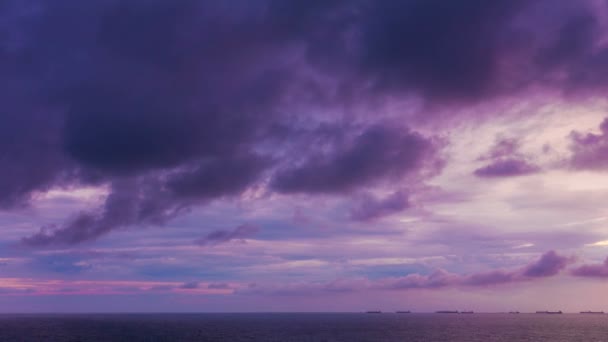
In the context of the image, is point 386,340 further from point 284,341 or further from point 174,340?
point 174,340

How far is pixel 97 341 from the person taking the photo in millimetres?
166750

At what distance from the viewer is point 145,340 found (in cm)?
17300

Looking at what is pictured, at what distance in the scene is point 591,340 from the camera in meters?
191

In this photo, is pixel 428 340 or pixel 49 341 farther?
pixel 428 340

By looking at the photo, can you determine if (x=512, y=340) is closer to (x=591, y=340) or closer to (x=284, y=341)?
(x=591, y=340)

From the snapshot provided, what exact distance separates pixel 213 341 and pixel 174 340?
43.1ft

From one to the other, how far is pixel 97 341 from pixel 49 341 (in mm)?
13501

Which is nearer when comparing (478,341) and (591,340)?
(478,341)

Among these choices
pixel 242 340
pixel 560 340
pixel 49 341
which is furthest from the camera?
pixel 560 340

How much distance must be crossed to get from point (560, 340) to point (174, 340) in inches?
5019

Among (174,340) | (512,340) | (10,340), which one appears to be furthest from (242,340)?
(512,340)

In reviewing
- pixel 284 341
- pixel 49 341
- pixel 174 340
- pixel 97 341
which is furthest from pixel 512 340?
pixel 49 341

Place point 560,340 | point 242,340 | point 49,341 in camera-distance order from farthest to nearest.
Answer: point 560,340, point 242,340, point 49,341

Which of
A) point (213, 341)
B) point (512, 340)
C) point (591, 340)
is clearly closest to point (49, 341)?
point (213, 341)
